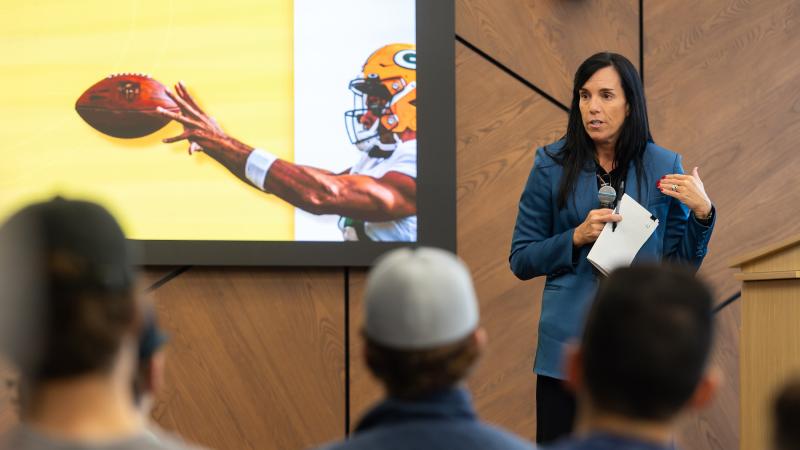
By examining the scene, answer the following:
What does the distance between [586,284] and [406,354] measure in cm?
145

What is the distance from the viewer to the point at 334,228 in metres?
3.96

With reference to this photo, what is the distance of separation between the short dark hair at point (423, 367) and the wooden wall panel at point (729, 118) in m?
3.05

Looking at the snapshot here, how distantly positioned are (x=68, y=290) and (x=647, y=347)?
707mm

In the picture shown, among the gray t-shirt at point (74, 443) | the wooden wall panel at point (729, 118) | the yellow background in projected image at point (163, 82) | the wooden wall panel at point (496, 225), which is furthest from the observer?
the wooden wall panel at point (729, 118)

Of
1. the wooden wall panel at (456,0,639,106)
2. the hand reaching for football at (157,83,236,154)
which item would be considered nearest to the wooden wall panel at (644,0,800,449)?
the wooden wall panel at (456,0,639,106)

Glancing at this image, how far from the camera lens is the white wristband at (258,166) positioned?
395cm

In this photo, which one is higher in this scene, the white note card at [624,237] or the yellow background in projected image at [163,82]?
the yellow background in projected image at [163,82]

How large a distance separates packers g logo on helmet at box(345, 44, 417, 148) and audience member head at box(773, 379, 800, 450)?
115 inches

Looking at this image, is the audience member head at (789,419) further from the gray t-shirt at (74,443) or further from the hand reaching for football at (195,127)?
the hand reaching for football at (195,127)

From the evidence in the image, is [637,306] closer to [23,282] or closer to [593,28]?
[23,282]

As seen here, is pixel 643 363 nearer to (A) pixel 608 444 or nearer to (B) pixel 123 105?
(A) pixel 608 444

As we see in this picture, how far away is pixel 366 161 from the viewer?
3.99 meters

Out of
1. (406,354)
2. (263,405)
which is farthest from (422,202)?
(406,354)

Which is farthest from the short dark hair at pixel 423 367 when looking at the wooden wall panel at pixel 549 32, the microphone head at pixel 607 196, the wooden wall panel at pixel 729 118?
the wooden wall panel at pixel 729 118
